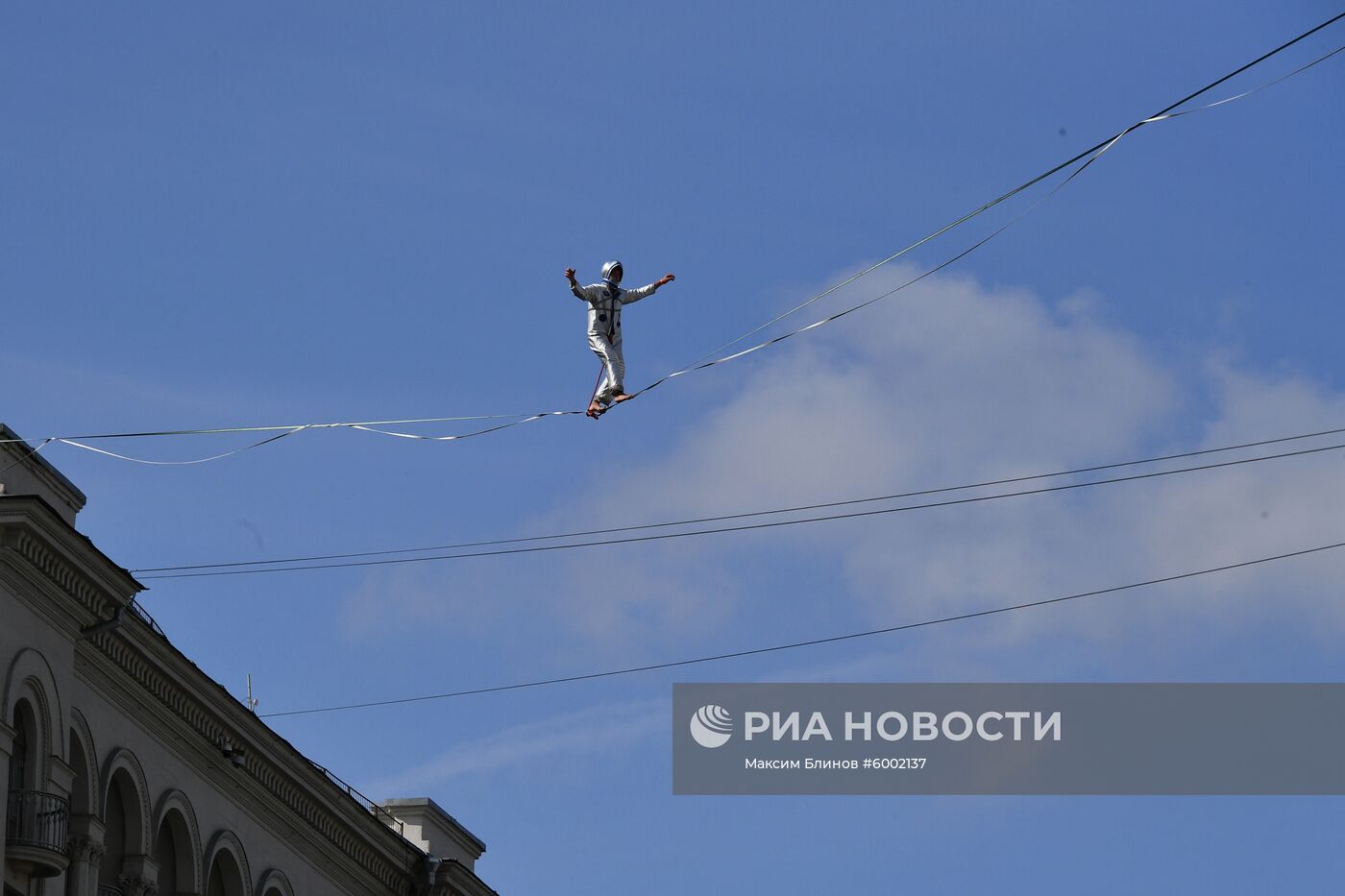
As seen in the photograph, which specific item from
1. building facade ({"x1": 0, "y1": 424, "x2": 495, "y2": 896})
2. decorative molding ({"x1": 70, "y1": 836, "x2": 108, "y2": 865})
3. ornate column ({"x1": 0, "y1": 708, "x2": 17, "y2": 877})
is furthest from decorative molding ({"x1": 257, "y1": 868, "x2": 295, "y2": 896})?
ornate column ({"x1": 0, "y1": 708, "x2": 17, "y2": 877})

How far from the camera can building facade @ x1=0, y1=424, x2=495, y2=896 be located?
3262 cm

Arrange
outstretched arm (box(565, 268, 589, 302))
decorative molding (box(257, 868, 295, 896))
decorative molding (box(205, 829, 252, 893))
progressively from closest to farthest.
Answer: outstretched arm (box(565, 268, 589, 302)), decorative molding (box(205, 829, 252, 893)), decorative molding (box(257, 868, 295, 896))

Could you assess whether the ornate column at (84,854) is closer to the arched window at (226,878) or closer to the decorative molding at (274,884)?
the arched window at (226,878)

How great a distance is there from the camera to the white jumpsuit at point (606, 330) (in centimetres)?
3011

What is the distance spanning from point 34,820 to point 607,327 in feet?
29.4

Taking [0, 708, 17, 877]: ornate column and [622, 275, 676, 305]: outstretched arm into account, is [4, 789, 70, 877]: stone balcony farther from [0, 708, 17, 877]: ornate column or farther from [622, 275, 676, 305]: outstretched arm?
[622, 275, 676, 305]: outstretched arm

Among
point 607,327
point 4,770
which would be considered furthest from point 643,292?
point 4,770

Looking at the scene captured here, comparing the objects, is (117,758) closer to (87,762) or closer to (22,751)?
(87,762)

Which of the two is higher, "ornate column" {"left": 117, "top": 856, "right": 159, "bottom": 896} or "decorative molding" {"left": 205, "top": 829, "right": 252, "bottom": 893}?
"decorative molding" {"left": 205, "top": 829, "right": 252, "bottom": 893}

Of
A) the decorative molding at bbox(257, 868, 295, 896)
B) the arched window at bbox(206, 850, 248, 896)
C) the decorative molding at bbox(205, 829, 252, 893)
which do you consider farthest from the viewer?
the decorative molding at bbox(257, 868, 295, 896)

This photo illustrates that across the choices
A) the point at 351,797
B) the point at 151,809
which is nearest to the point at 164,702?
the point at 151,809

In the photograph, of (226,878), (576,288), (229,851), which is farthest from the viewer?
(226,878)

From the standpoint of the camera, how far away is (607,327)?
30.2 metres

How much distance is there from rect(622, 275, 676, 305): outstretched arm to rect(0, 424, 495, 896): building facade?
7.47 m
